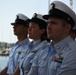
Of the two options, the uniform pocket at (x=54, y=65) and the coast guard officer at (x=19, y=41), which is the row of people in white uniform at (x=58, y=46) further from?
the coast guard officer at (x=19, y=41)

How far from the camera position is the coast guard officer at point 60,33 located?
2279mm

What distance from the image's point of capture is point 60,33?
7.77ft

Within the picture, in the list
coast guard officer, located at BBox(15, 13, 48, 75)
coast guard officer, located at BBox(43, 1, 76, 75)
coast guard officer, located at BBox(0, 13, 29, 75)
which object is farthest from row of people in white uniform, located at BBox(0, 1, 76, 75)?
coast guard officer, located at BBox(0, 13, 29, 75)

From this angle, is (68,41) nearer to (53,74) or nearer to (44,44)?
(53,74)

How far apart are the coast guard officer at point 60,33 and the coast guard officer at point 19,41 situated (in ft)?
3.66

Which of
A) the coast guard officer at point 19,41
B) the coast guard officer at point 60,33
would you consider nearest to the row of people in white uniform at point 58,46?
the coast guard officer at point 60,33

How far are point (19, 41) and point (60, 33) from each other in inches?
54.9

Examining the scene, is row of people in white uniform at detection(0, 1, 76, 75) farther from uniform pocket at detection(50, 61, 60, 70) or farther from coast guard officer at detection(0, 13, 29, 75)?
coast guard officer at detection(0, 13, 29, 75)

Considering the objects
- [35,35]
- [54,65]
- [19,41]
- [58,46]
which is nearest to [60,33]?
[58,46]

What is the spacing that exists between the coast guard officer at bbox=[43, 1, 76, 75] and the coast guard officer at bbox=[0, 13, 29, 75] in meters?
1.12

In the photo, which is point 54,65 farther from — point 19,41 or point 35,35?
point 19,41

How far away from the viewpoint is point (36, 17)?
3059 millimetres

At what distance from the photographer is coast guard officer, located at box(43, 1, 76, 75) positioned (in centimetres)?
228

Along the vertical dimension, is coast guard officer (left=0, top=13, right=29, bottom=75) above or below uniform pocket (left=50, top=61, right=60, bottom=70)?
above
